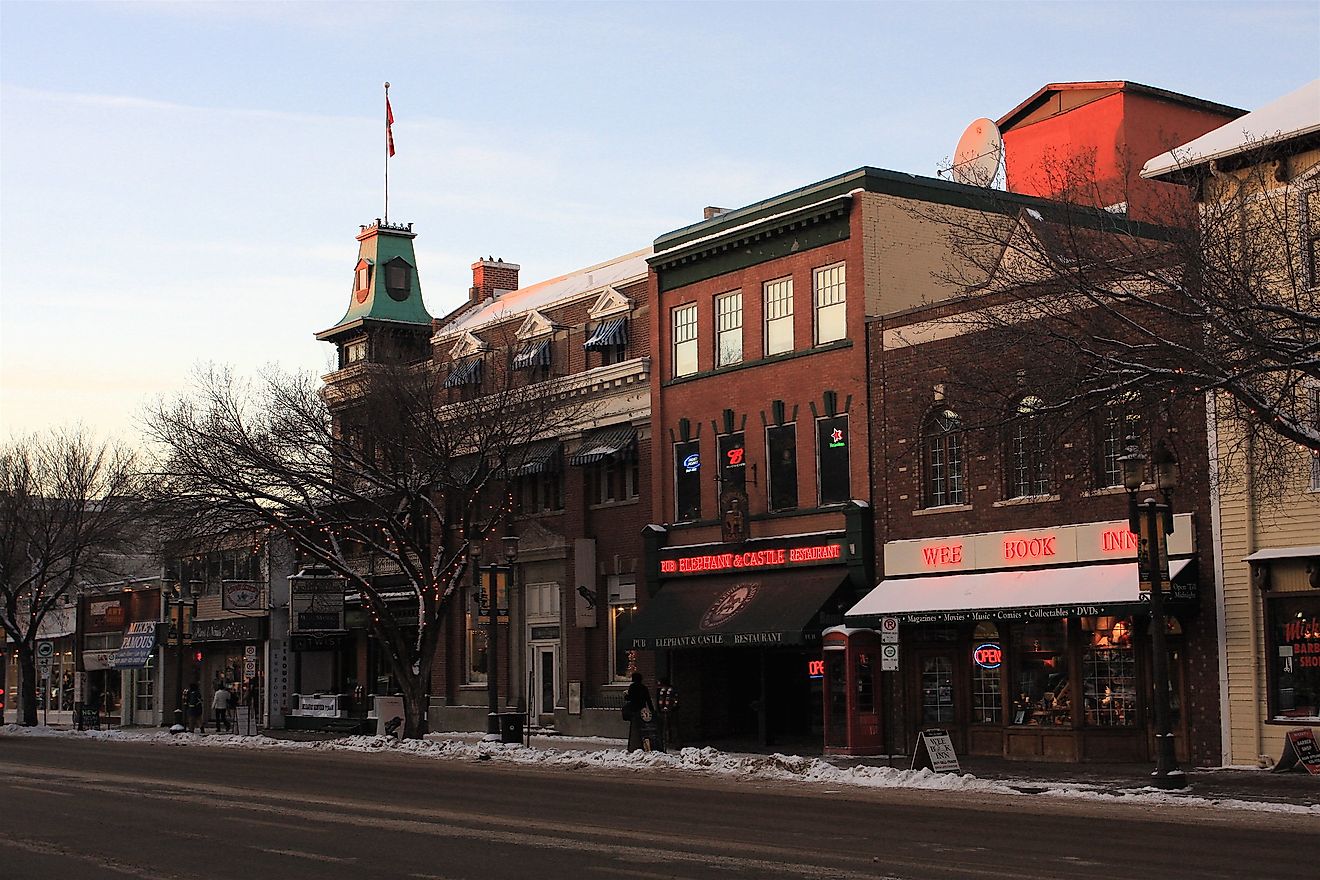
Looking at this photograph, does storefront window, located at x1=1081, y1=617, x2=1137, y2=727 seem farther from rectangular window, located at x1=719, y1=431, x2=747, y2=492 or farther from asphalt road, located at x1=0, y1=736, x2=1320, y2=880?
rectangular window, located at x1=719, y1=431, x2=747, y2=492

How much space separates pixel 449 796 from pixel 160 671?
42.2 m

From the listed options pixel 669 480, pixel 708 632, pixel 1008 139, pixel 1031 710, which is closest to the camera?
pixel 1031 710

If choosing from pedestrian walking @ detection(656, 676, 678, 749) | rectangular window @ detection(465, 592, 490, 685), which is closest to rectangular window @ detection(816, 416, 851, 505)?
pedestrian walking @ detection(656, 676, 678, 749)

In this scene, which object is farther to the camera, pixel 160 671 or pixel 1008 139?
pixel 160 671

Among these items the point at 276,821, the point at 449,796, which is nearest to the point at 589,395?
the point at 449,796

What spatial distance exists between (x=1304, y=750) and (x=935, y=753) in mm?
5531

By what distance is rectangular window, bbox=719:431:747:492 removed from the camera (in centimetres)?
3944

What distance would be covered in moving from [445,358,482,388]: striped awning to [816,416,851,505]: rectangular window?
44.2 feet

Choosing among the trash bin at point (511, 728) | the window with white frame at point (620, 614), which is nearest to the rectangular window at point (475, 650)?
the window with white frame at point (620, 614)

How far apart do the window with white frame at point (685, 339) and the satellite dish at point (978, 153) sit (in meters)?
7.11

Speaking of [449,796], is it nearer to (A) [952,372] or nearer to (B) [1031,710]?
(A) [952,372]

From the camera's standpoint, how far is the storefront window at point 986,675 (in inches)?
1294

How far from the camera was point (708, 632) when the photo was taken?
125 feet

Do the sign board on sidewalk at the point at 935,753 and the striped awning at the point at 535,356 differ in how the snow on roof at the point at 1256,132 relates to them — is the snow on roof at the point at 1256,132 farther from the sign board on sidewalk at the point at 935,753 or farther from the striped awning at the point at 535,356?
the striped awning at the point at 535,356
